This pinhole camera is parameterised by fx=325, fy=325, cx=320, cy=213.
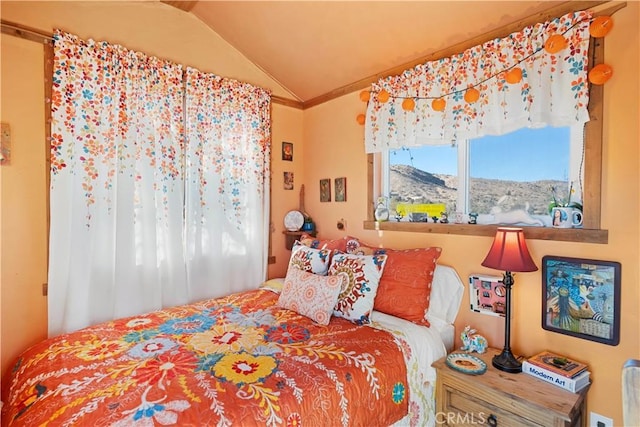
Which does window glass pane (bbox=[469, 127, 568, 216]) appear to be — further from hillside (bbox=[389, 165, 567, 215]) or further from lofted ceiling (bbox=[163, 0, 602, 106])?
lofted ceiling (bbox=[163, 0, 602, 106])

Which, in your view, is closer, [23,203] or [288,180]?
[23,203]

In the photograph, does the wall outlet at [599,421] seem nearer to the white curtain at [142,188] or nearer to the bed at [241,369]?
the bed at [241,369]

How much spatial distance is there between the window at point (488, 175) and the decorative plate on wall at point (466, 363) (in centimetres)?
84

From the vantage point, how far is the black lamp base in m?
1.65

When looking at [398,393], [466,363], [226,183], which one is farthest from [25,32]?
[466,363]

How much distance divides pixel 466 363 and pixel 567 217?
0.93 m

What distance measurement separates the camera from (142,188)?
2367 mm

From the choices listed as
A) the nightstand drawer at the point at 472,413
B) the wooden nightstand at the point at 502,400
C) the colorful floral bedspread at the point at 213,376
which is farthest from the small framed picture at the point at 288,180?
the nightstand drawer at the point at 472,413

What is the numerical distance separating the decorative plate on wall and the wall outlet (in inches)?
20.8

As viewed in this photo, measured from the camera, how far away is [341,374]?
4.63 ft

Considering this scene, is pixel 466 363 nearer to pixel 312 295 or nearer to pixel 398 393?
pixel 398 393

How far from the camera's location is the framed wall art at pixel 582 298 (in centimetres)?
156

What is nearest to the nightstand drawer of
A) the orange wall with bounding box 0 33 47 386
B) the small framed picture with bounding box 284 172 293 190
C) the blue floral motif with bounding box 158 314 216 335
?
the blue floral motif with bounding box 158 314 216 335

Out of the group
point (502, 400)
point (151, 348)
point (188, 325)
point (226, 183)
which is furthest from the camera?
point (226, 183)
